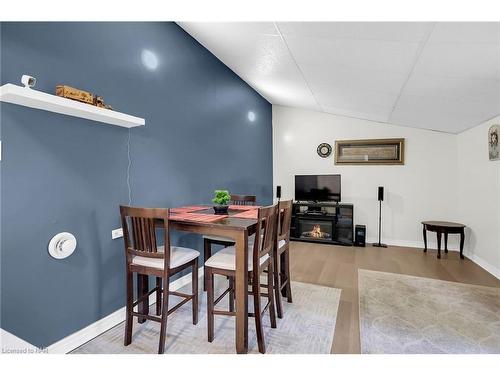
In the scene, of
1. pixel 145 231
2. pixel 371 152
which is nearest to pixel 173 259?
pixel 145 231

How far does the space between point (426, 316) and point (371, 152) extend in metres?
3.40

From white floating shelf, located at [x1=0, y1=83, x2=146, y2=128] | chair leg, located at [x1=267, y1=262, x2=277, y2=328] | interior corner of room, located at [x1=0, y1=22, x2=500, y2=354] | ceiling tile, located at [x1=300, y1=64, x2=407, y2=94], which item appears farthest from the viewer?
ceiling tile, located at [x1=300, y1=64, x2=407, y2=94]

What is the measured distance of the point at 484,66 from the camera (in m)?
2.12

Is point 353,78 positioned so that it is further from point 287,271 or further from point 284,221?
point 287,271

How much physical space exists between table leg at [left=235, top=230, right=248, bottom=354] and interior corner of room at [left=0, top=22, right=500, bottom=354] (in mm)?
15

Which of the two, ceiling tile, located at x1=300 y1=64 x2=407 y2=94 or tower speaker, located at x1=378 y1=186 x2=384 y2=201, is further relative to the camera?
tower speaker, located at x1=378 y1=186 x2=384 y2=201

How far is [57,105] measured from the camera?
159cm

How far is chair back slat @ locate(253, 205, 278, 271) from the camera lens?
70.6 inches

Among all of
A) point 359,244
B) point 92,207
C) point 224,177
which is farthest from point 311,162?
point 92,207

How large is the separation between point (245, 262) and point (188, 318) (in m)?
1.02

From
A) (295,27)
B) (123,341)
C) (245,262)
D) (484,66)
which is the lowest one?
(123,341)

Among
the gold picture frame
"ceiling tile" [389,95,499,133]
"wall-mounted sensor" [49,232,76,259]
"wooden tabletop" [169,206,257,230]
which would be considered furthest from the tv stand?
"wall-mounted sensor" [49,232,76,259]

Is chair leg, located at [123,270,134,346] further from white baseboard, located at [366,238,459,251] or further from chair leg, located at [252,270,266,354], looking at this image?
white baseboard, located at [366,238,459,251]

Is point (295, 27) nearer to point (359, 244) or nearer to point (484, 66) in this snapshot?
point (484, 66)
